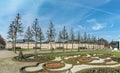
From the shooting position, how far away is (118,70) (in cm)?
2192

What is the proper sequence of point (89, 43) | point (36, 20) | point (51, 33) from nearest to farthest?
point (36, 20) < point (51, 33) < point (89, 43)

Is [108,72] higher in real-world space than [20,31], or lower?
lower

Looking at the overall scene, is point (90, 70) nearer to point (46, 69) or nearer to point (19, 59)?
point (46, 69)

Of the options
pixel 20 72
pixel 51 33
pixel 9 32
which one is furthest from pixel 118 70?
pixel 9 32

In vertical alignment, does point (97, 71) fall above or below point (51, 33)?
below

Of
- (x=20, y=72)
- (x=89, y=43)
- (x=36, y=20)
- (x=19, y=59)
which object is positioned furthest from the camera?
(x=89, y=43)

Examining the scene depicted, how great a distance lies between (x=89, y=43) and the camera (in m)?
107

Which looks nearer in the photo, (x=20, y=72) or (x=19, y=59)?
(x=20, y=72)

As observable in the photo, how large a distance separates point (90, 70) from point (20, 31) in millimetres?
30438

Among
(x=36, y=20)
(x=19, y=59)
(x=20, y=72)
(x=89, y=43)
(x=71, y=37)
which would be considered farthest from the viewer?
(x=89, y=43)

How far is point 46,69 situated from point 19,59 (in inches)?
368

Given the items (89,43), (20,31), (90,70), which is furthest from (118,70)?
(89,43)

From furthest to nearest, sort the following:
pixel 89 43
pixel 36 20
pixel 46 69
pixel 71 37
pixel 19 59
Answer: pixel 89 43 → pixel 71 37 → pixel 36 20 → pixel 19 59 → pixel 46 69

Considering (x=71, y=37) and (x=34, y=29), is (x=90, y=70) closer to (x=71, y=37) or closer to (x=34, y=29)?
(x=34, y=29)
